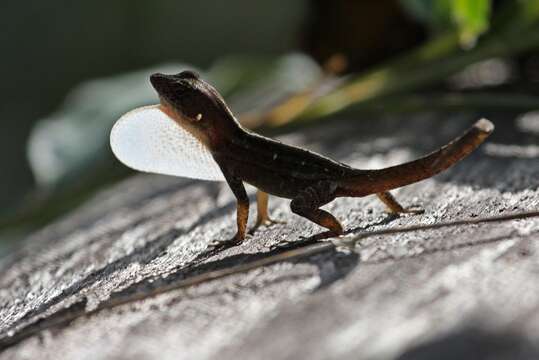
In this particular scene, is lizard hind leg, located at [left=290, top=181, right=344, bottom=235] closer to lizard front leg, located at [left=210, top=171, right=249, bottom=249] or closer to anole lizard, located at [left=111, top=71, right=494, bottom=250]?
anole lizard, located at [left=111, top=71, right=494, bottom=250]

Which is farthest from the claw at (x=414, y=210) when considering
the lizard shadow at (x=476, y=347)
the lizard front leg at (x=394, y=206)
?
the lizard shadow at (x=476, y=347)

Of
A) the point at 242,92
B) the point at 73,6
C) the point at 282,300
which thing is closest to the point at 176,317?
the point at 282,300

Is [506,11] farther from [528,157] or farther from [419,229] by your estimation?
[419,229]

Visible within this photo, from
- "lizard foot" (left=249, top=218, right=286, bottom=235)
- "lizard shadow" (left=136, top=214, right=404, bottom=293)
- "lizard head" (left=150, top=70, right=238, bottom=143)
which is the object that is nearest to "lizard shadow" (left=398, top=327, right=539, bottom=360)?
"lizard shadow" (left=136, top=214, right=404, bottom=293)

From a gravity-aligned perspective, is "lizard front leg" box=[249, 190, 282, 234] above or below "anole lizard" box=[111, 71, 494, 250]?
below

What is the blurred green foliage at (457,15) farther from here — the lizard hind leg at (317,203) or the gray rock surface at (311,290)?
the lizard hind leg at (317,203)
